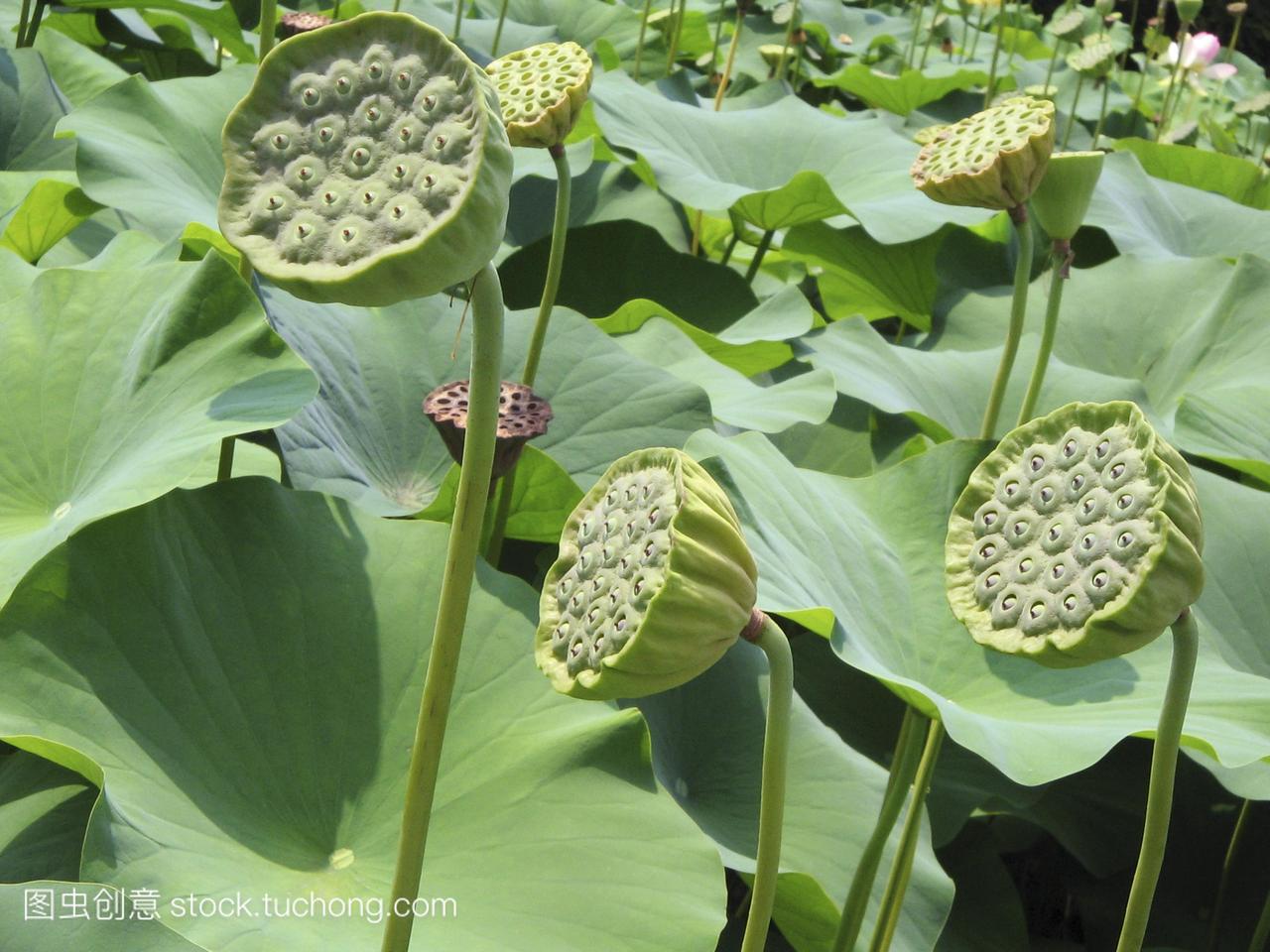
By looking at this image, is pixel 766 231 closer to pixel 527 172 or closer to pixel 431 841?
pixel 527 172

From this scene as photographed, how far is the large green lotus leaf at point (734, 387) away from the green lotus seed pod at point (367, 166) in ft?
2.81

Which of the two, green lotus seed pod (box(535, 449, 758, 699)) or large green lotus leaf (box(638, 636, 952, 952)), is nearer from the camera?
green lotus seed pod (box(535, 449, 758, 699))

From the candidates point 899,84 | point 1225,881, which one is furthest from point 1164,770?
point 899,84

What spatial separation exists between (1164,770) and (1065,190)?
0.59 meters

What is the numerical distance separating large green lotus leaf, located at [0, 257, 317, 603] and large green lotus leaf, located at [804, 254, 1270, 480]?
72cm

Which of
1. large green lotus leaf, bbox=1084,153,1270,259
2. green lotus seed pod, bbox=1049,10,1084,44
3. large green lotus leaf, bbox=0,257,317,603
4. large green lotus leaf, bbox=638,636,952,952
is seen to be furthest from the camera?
green lotus seed pod, bbox=1049,10,1084,44

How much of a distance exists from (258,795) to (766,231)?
1.33 m

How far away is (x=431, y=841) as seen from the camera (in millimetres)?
847

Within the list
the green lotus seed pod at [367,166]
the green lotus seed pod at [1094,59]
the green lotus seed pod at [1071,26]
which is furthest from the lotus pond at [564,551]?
the green lotus seed pod at [1071,26]

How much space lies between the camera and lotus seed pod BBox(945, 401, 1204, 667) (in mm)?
487

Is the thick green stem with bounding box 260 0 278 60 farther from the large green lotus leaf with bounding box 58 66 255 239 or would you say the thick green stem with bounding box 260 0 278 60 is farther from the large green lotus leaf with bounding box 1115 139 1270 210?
the large green lotus leaf with bounding box 1115 139 1270 210

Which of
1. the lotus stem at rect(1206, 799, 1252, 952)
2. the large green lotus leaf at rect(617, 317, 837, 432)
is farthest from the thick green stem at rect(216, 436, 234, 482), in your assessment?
the lotus stem at rect(1206, 799, 1252, 952)

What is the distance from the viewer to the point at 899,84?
3078mm

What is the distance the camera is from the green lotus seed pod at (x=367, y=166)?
17.1 inches
